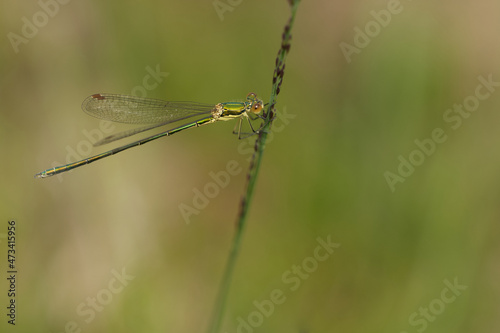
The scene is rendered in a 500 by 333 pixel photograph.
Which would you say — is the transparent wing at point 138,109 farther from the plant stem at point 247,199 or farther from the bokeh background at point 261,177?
the plant stem at point 247,199

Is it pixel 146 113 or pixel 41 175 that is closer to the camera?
pixel 41 175

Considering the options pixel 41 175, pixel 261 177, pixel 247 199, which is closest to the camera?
pixel 247 199

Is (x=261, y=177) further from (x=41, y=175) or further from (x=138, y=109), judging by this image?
(x=41, y=175)

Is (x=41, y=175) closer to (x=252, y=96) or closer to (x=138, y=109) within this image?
(x=138, y=109)

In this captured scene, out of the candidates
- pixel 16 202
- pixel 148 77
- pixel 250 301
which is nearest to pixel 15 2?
pixel 148 77

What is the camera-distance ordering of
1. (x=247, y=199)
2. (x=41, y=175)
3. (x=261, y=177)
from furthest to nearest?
(x=261, y=177), (x=41, y=175), (x=247, y=199)

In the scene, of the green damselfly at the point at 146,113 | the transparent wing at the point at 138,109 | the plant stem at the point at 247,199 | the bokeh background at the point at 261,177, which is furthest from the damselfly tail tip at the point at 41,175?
the plant stem at the point at 247,199

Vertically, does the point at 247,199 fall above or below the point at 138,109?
below

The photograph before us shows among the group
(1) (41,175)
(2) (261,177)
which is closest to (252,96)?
(2) (261,177)
